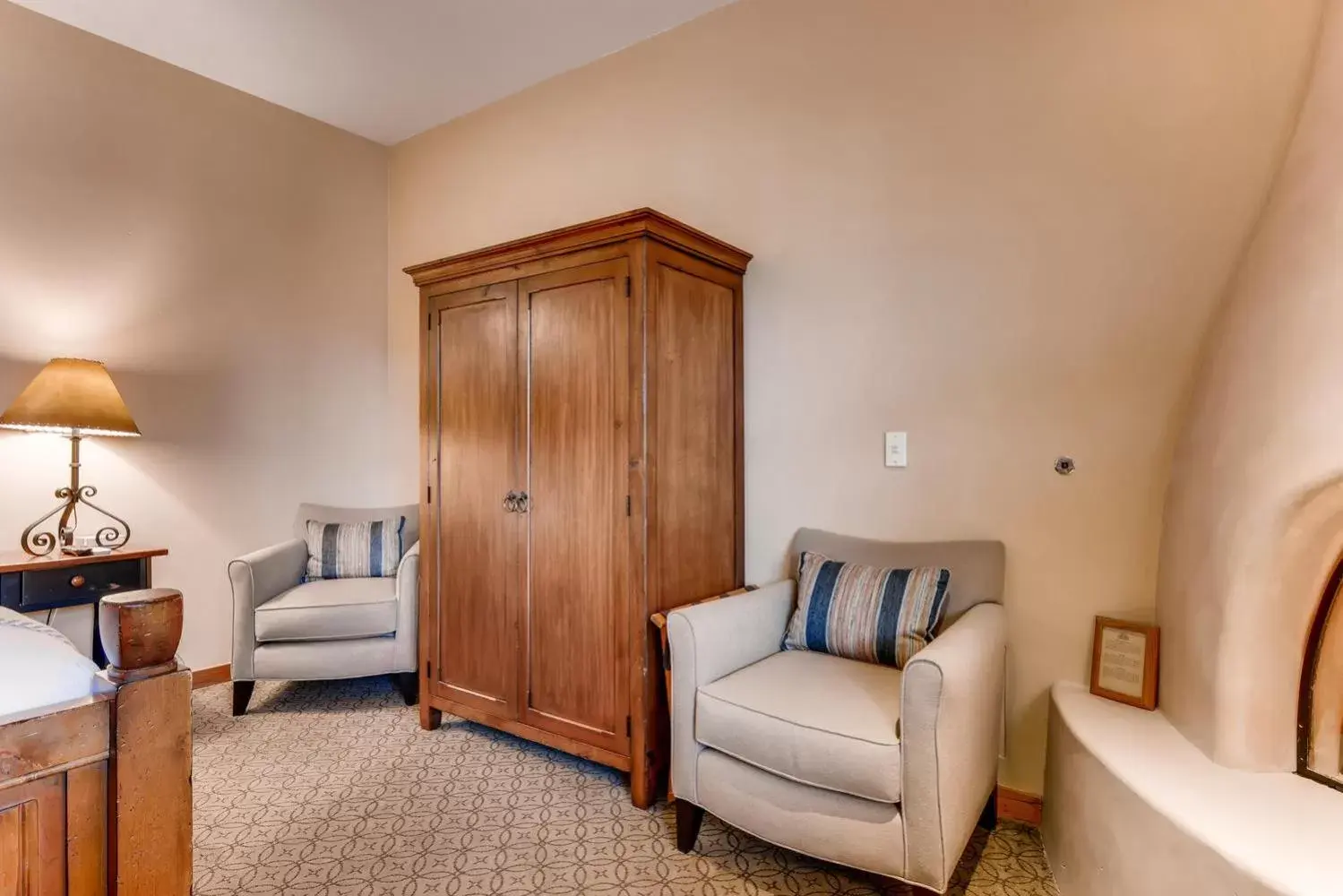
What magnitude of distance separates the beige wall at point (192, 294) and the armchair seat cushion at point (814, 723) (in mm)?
2785

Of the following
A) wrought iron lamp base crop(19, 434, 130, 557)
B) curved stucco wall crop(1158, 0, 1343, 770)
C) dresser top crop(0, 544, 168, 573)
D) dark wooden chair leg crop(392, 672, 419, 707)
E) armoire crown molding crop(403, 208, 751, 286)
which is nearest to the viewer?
curved stucco wall crop(1158, 0, 1343, 770)

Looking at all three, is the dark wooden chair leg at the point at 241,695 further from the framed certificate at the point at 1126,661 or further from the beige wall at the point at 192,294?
the framed certificate at the point at 1126,661

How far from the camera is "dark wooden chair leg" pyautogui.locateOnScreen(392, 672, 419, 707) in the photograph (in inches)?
121

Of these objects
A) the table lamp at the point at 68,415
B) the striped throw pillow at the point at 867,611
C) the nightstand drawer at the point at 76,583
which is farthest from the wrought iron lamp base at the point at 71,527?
the striped throw pillow at the point at 867,611

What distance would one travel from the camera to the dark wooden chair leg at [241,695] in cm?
292

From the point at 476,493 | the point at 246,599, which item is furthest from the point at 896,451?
the point at 246,599

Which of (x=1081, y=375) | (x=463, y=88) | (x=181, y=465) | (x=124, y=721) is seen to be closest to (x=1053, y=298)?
(x=1081, y=375)

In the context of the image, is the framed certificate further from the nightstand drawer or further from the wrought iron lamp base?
the wrought iron lamp base

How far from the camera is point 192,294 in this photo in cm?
331

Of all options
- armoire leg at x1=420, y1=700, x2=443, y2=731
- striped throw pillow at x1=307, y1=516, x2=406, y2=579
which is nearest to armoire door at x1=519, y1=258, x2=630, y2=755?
armoire leg at x1=420, y1=700, x2=443, y2=731

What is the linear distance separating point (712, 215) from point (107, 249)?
2735 mm

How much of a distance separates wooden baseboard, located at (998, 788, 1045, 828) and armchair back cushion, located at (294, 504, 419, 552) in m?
2.79

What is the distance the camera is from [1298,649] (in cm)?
145

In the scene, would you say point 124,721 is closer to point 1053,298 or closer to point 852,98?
point 1053,298
